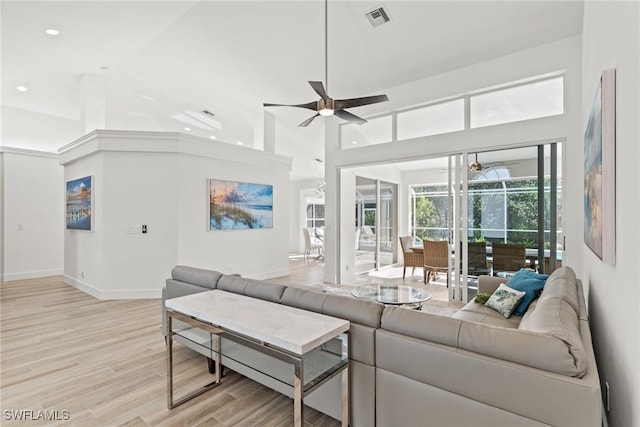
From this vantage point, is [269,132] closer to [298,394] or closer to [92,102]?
[92,102]

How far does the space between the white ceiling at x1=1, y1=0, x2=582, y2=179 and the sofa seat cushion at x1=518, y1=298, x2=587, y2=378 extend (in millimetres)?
3204

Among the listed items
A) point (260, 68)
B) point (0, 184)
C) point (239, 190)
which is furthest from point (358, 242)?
point (0, 184)

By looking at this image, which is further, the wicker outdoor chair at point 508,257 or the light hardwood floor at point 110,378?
the wicker outdoor chair at point 508,257

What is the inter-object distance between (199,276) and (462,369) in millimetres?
2223

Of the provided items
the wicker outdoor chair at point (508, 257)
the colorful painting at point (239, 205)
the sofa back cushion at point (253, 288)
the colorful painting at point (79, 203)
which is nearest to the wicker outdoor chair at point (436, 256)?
the wicker outdoor chair at point (508, 257)

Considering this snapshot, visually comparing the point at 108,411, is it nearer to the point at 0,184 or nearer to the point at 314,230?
the point at 0,184

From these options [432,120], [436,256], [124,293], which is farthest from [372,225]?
[124,293]

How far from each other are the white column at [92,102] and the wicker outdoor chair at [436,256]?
6156mm

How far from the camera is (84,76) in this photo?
5434 mm

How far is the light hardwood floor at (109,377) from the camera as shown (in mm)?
2057

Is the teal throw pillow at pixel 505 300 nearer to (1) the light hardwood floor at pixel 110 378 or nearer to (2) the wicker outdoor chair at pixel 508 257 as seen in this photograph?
(2) the wicker outdoor chair at pixel 508 257

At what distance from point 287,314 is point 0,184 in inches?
289

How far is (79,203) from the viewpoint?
539 cm

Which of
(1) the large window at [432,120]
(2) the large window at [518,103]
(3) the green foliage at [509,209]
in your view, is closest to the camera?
(2) the large window at [518,103]
